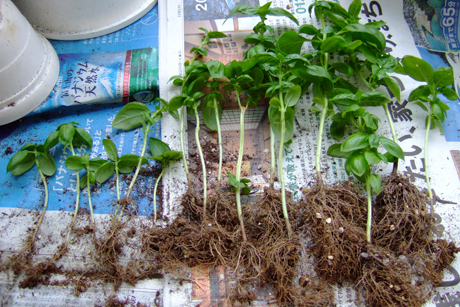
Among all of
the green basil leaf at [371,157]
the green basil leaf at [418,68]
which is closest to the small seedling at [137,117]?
the green basil leaf at [371,157]

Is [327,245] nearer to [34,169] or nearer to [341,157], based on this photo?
[341,157]

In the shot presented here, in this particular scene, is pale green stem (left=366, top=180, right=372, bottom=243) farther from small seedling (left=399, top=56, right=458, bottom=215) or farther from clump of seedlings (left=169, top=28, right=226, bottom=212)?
clump of seedlings (left=169, top=28, right=226, bottom=212)

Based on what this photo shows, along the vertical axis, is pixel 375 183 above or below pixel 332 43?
below

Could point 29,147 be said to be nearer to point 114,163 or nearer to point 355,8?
point 114,163

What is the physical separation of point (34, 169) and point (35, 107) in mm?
195

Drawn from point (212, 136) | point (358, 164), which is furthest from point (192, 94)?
point (358, 164)

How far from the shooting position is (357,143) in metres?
0.74

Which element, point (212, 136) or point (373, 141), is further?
point (212, 136)

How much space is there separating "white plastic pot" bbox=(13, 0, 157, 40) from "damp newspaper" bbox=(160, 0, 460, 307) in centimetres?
14

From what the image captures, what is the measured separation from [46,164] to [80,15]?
20.3 inches

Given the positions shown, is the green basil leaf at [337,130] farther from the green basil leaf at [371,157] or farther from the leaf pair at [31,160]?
the leaf pair at [31,160]

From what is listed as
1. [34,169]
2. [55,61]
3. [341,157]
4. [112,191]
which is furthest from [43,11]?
[341,157]

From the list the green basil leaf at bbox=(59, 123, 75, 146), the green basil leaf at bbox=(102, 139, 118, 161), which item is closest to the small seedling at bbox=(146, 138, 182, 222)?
the green basil leaf at bbox=(102, 139, 118, 161)

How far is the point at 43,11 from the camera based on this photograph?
39.9 inches
